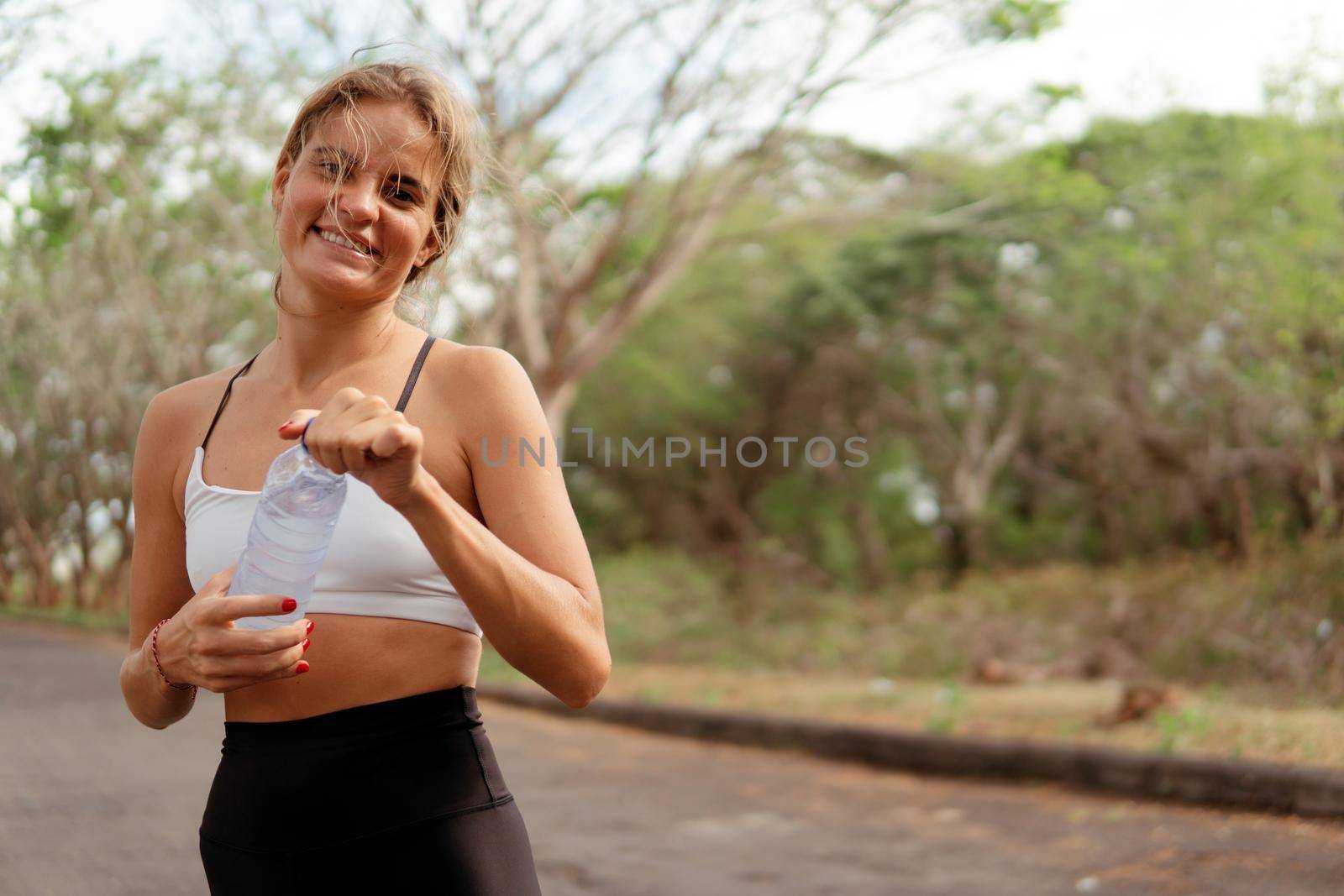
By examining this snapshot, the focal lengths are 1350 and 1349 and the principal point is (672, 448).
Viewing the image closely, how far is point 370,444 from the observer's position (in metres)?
1.28

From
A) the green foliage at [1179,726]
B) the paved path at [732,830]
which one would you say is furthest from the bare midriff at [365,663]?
the green foliage at [1179,726]

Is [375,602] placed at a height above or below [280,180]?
below

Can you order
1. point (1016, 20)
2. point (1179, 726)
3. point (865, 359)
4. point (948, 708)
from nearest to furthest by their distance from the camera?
point (1179, 726), point (948, 708), point (1016, 20), point (865, 359)

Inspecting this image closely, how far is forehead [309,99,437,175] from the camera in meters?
1.64

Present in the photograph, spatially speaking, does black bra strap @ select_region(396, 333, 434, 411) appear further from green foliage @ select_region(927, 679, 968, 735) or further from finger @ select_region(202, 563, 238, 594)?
green foliage @ select_region(927, 679, 968, 735)

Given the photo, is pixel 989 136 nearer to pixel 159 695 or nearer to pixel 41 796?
pixel 41 796

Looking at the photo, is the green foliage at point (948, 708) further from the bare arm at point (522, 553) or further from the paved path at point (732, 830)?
the bare arm at point (522, 553)

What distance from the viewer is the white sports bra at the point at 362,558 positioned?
1537 mm

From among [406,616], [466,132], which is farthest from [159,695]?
[466,132]

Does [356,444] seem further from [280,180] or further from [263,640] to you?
[280,180]

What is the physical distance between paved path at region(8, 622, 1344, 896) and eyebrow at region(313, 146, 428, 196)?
169 inches

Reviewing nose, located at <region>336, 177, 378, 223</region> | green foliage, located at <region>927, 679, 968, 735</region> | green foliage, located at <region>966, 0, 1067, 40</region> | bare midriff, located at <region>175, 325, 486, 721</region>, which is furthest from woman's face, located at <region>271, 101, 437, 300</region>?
green foliage, located at <region>966, 0, 1067, 40</region>

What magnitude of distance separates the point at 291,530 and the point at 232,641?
0.44 ft

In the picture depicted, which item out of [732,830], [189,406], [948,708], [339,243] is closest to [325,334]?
[339,243]
